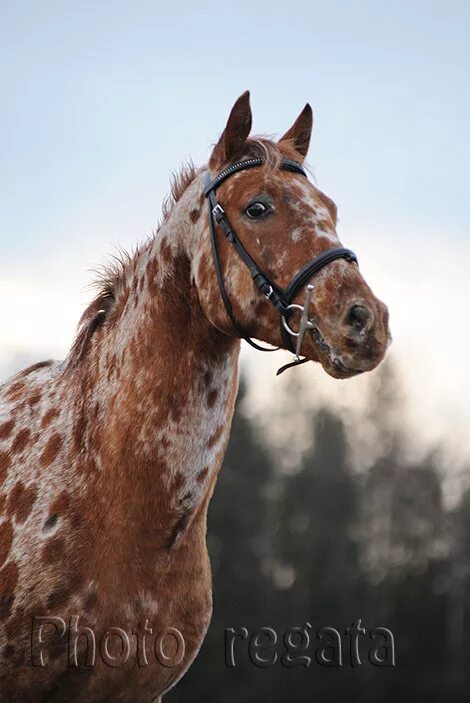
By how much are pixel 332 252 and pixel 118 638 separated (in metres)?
2.60

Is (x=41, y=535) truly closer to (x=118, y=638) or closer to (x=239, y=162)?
(x=118, y=638)

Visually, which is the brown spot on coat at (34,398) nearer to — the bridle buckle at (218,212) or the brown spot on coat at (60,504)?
the brown spot on coat at (60,504)

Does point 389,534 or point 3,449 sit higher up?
point 3,449

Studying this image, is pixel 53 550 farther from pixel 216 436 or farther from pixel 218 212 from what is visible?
pixel 218 212

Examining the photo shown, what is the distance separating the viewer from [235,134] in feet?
19.0

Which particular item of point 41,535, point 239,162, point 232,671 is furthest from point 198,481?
point 232,671

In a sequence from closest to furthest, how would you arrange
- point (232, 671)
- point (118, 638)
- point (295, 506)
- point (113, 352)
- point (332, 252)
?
1. point (332, 252)
2. point (118, 638)
3. point (113, 352)
4. point (232, 671)
5. point (295, 506)

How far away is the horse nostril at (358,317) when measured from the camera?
488 centimetres

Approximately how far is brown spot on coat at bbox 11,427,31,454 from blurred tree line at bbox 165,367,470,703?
2726cm

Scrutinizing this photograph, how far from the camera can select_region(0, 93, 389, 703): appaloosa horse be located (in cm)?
548

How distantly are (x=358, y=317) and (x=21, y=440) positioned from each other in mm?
2592

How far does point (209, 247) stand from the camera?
18.6ft

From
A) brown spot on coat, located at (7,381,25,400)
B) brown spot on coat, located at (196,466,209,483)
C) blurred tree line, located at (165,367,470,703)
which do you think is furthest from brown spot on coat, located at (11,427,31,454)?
blurred tree line, located at (165,367,470,703)

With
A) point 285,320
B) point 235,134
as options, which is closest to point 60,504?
point 285,320
